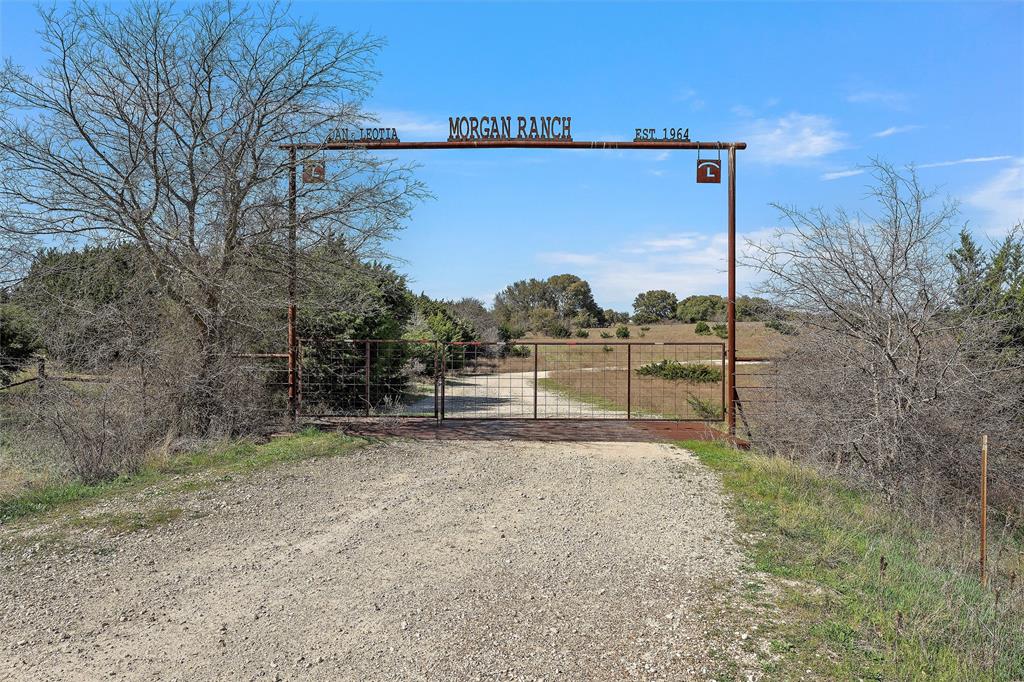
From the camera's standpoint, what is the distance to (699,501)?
7793mm

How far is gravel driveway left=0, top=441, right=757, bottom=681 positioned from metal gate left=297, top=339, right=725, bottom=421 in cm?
341

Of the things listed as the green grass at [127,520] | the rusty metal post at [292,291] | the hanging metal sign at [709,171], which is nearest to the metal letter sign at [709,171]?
the hanging metal sign at [709,171]

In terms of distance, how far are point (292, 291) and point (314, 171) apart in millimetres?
1970

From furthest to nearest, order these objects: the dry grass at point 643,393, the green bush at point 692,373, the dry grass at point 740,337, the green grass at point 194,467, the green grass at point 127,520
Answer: the green bush at point 692,373, the dry grass at point 643,393, the dry grass at point 740,337, the green grass at point 194,467, the green grass at point 127,520

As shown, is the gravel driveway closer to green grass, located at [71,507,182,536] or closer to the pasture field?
green grass, located at [71,507,182,536]

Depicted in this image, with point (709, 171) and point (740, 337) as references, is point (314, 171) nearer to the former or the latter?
point (709, 171)

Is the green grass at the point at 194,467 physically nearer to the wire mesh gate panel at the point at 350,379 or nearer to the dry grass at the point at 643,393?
the wire mesh gate panel at the point at 350,379

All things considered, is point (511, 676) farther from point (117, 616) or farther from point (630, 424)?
point (630, 424)

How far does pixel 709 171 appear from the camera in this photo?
11.4 m

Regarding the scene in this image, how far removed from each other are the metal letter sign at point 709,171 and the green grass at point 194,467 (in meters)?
6.85

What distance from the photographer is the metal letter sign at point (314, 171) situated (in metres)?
11.1

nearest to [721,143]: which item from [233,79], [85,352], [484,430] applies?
[484,430]

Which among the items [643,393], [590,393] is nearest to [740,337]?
[643,393]

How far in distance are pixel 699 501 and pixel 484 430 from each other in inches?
200
